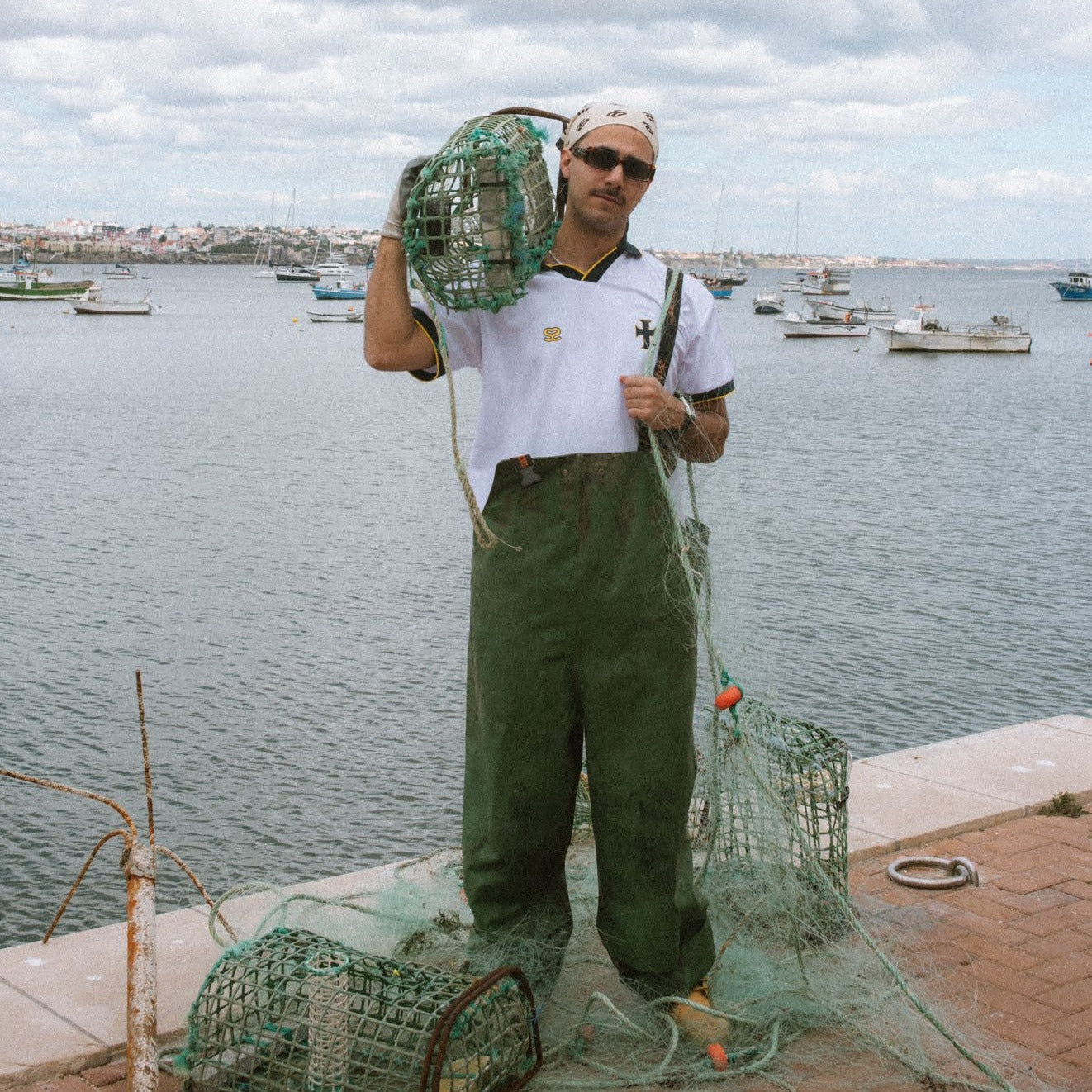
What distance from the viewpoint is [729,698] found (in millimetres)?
3176

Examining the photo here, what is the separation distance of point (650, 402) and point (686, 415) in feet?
0.40

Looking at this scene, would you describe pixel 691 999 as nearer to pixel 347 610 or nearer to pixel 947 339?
pixel 347 610

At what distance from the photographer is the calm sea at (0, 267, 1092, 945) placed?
6.84m

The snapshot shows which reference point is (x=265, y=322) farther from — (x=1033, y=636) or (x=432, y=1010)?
(x=432, y=1010)

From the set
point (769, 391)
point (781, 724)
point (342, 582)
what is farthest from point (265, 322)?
point (781, 724)

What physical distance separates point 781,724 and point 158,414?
2533 centimetres

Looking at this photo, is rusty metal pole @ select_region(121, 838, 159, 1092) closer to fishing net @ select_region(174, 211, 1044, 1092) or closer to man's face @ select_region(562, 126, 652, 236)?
fishing net @ select_region(174, 211, 1044, 1092)

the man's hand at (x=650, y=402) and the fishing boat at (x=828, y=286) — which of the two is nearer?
the man's hand at (x=650, y=402)

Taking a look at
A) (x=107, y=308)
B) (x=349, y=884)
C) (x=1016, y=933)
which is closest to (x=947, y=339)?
(x=107, y=308)

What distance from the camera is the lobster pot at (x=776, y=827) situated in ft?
11.3

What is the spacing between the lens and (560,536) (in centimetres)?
303

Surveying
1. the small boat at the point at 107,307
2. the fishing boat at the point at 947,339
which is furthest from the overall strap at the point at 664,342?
the small boat at the point at 107,307

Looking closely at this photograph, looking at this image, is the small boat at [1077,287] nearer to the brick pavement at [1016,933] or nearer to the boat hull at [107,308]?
the boat hull at [107,308]

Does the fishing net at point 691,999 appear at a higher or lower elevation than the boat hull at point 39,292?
higher
